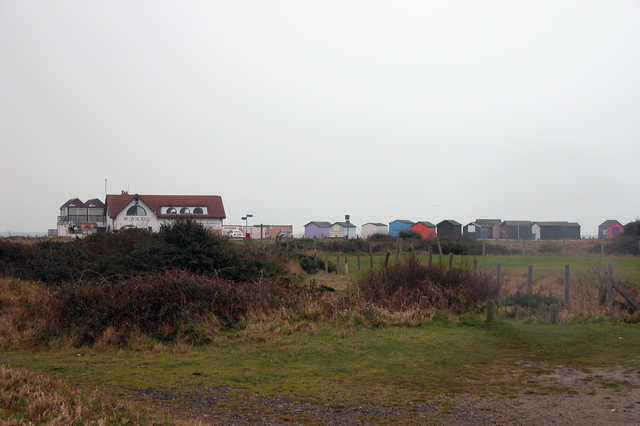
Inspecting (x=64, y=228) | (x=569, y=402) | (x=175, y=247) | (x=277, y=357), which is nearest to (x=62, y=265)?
(x=175, y=247)

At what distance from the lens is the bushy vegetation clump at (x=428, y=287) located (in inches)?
711

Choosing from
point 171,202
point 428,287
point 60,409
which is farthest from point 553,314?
point 171,202

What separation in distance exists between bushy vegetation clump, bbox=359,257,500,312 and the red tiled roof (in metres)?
55.2

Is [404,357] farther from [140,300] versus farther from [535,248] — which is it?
[535,248]

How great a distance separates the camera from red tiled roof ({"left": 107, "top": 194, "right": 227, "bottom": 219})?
7112 cm

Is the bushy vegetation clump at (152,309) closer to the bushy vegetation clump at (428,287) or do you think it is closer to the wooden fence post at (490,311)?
the bushy vegetation clump at (428,287)

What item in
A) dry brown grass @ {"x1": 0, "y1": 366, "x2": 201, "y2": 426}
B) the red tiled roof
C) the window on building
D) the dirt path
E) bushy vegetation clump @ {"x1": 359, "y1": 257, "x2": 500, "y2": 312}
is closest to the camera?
dry brown grass @ {"x1": 0, "y1": 366, "x2": 201, "y2": 426}

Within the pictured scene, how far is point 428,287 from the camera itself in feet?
60.6

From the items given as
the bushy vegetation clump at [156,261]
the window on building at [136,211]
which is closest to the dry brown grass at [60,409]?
the bushy vegetation clump at [156,261]

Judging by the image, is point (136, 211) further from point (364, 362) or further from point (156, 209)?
point (364, 362)

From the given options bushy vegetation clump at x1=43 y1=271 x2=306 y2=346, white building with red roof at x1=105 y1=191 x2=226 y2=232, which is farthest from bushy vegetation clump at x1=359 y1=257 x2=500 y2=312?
white building with red roof at x1=105 y1=191 x2=226 y2=232

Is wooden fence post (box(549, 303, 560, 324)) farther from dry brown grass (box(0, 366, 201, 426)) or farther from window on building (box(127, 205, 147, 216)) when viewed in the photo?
window on building (box(127, 205, 147, 216))

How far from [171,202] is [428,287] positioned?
60455 millimetres

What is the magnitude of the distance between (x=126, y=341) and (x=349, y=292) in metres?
9.41
